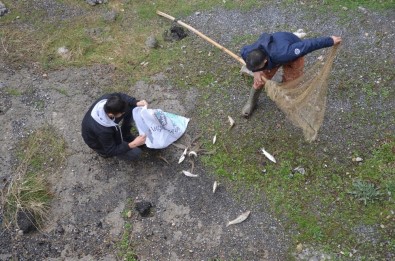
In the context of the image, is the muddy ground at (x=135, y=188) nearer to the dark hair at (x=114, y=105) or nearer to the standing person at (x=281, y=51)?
the standing person at (x=281, y=51)

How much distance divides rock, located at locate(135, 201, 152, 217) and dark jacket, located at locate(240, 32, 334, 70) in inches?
82.7

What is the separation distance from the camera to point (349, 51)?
6363 millimetres

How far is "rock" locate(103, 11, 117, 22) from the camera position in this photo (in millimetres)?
7324

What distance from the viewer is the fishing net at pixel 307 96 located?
16.2 ft

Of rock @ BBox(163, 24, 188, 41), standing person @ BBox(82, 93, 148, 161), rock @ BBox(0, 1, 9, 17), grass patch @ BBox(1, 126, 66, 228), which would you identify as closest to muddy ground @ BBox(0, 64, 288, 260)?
grass patch @ BBox(1, 126, 66, 228)

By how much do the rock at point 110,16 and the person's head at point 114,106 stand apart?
10.9ft

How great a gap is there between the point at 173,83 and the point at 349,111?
2520mm

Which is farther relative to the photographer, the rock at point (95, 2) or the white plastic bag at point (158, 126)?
the rock at point (95, 2)

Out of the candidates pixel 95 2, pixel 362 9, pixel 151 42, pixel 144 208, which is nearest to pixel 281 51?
pixel 144 208

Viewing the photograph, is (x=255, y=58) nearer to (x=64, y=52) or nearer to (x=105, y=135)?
(x=105, y=135)

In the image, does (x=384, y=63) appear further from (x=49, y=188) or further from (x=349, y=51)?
(x=49, y=188)

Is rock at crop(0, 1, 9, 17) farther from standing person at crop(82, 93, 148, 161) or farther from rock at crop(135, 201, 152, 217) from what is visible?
rock at crop(135, 201, 152, 217)

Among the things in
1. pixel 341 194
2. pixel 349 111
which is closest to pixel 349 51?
pixel 349 111

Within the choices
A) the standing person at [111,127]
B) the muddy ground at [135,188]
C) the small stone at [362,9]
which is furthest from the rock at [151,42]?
the small stone at [362,9]
